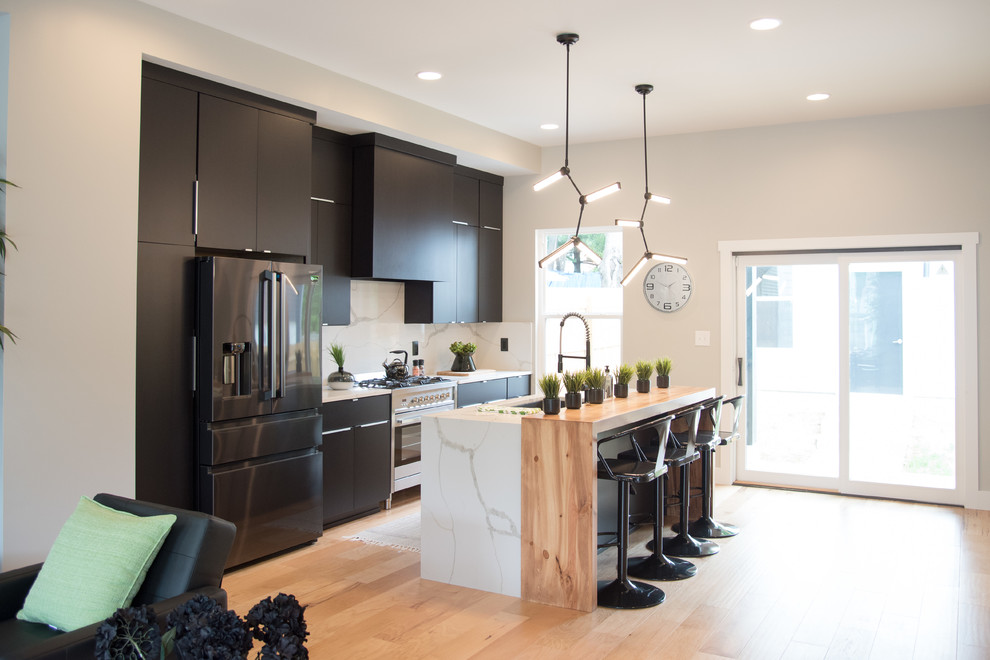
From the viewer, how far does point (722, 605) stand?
373 cm

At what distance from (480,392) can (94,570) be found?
4216 mm

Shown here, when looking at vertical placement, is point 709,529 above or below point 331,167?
below

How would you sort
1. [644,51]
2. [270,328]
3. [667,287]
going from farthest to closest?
[667,287] → [644,51] → [270,328]

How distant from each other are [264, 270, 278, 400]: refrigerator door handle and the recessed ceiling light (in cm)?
284

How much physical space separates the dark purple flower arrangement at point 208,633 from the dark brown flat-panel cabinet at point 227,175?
267cm

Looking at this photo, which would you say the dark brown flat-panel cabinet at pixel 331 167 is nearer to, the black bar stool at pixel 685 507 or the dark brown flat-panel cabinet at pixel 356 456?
the dark brown flat-panel cabinet at pixel 356 456

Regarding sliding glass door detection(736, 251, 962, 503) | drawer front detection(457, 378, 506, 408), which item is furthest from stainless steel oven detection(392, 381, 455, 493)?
sliding glass door detection(736, 251, 962, 503)

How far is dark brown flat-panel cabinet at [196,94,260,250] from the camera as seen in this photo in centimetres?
414

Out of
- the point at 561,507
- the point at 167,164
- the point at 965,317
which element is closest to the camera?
the point at 561,507

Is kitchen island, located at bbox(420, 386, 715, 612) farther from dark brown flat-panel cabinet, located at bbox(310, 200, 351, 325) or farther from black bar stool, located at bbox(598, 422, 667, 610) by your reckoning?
dark brown flat-panel cabinet, located at bbox(310, 200, 351, 325)

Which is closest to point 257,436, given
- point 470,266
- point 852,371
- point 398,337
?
point 398,337

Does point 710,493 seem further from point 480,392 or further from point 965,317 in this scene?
point 965,317

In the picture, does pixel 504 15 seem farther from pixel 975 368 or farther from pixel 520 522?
pixel 975 368

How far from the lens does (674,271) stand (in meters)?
6.52
